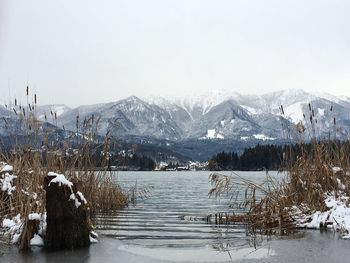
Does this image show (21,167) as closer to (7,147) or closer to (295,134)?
(7,147)

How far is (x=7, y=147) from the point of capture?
10.6 m

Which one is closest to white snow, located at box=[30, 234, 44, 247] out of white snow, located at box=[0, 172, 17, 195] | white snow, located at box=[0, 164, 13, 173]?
white snow, located at box=[0, 172, 17, 195]

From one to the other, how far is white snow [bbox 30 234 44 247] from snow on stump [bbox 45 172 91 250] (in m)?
0.13

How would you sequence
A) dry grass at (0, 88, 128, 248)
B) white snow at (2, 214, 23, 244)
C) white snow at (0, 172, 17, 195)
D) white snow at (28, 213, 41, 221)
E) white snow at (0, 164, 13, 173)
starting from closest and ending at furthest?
white snow at (28, 213, 41, 221) < white snow at (2, 214, 23, 244) < dry grass at (0, 88, 128, 248) < white snow at (0, 172, 17, 195) < white snow at (0, 164, 13, 173)

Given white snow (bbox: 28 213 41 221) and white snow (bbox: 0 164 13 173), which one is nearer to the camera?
white snow (bbox: 28 213 41 221)

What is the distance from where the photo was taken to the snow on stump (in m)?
8.05

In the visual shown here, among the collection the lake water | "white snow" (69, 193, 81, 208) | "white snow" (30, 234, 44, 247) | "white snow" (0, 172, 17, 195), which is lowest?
the lake water

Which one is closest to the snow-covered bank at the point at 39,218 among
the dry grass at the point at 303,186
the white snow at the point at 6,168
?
the white snow at the point at 6,168

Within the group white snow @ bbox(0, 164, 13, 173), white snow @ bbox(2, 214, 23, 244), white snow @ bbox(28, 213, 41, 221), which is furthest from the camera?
white snow @ bbox(0, 164, 13, 173)

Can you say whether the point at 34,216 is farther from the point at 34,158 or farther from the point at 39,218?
the point at 34,158

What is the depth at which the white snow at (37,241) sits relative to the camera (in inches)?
322

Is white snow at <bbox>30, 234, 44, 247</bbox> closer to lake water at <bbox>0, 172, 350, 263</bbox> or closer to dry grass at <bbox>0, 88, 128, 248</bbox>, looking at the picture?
dry grass at <bbox>0, 88, 128, 248</bbox>

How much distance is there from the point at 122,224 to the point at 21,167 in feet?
10.8

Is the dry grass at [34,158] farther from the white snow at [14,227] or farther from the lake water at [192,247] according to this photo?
the lake water at [192,247]
